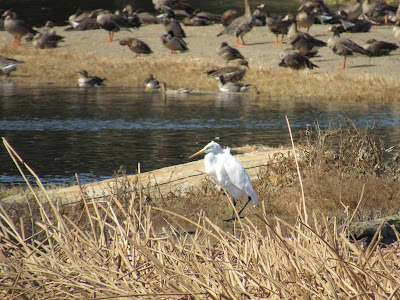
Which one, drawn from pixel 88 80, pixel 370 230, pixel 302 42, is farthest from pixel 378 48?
pixel 370 230

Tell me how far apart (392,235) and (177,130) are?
12.7 metres

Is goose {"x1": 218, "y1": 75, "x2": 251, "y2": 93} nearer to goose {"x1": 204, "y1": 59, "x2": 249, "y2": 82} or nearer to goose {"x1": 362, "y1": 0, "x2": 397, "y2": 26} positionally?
goose {"x1": 204, "y1": 59, "x2": 249, "y2": 82}

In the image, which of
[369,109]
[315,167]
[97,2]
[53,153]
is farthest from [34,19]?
[315,167]

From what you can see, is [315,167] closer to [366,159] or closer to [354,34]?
[366,159]

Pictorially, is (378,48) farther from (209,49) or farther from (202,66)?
(209,49)

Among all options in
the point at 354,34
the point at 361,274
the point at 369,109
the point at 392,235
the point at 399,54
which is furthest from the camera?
the point at 354,34

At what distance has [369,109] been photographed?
24.2 m

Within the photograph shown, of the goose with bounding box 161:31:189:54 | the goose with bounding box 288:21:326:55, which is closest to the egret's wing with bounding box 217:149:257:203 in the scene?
the goose with bounding box 288:21:326:55

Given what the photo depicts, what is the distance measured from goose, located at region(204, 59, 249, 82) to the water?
1296mm

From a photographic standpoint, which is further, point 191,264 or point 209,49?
point 209,49

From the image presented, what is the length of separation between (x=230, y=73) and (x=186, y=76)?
124 inches

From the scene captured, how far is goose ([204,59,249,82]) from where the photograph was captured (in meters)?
A: 29.5

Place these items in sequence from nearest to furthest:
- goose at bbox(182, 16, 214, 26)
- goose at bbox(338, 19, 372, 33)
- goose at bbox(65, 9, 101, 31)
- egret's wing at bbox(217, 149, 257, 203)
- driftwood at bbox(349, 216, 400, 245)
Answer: driftwood at bbox(349, 216, 400, 245), egret's wing at bbox(217, 149, 257, 203), goose at bbox(338, 19, 372, 33), goose at bbox(65, 9, 101, 31), goose at bbox(182, 16, 214, 26)

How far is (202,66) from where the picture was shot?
108 feet
